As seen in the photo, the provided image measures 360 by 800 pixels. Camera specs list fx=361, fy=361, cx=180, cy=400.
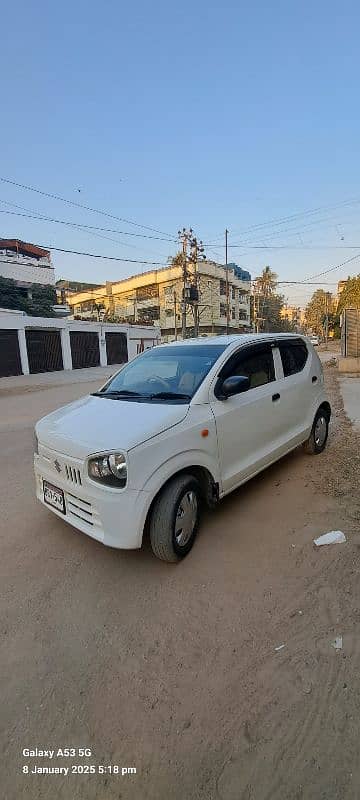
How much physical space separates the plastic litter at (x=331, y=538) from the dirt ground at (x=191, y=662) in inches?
2.3

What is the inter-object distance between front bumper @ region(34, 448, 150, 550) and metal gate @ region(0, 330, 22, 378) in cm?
2119

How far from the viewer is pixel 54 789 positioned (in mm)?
1383

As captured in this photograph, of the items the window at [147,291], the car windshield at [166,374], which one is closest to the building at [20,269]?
the window at [147,291]

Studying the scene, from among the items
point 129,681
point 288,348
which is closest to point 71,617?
point 129,681

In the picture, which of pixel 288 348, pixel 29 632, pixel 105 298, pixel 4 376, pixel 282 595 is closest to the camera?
pixel 29 632

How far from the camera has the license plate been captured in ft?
8.64

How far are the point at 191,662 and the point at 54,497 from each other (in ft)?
4.80

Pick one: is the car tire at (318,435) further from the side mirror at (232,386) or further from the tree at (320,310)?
the tree at (320,310)

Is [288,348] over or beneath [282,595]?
over

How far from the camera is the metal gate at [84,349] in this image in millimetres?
26234

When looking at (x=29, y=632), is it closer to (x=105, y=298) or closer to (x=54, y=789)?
(x=54, y=789)

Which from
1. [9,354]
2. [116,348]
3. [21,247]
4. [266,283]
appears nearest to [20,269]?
[21,247]

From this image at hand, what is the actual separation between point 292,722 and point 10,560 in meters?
2.16

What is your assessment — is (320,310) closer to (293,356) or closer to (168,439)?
(293,356)
